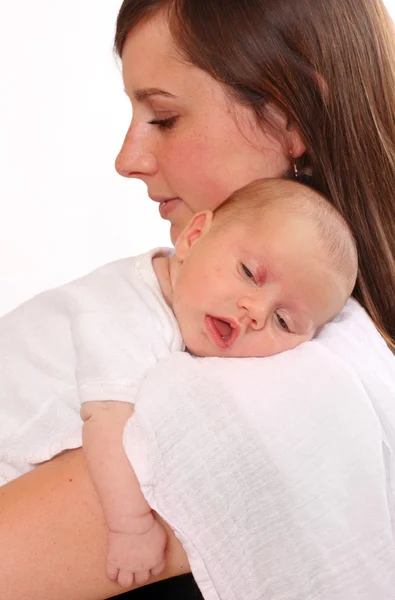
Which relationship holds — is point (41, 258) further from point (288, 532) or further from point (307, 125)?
point (288, 532)

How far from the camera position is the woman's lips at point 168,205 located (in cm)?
173

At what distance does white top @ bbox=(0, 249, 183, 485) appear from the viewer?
1.30m

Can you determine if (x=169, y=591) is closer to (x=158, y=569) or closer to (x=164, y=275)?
(x=158, y=569)

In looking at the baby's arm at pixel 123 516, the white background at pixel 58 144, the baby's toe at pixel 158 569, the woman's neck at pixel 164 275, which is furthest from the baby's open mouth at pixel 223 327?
the white background at pixel 58 144

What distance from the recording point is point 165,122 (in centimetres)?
166

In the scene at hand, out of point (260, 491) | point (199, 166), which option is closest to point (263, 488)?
point (260, 491)

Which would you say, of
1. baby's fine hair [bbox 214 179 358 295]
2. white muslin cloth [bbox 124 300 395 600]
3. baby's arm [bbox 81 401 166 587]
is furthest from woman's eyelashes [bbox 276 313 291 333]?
baby's arm [bbox 81 401 166 587]

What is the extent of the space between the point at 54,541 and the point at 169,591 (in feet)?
0.92

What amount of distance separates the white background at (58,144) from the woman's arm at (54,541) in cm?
238

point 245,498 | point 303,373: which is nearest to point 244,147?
point 303,373

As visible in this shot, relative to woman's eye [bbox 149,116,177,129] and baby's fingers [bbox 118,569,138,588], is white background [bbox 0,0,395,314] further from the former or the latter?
baby's fingers [bbox 118,569,138,588]

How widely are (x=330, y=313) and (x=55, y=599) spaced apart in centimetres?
62

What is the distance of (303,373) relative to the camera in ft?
3.99

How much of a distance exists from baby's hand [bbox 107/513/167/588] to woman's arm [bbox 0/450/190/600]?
2 centimetres
